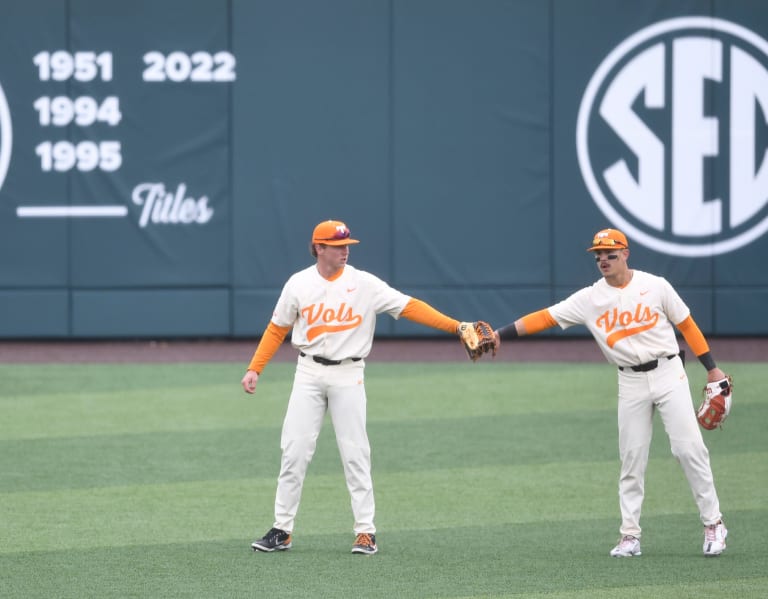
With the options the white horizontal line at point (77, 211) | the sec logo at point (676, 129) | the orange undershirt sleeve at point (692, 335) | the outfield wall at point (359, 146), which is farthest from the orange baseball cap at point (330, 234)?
the sec logo at point (676, 129)

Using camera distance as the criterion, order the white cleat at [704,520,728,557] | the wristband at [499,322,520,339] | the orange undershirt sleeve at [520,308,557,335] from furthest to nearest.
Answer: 1. the wristband at [499,322,520,339]
2. the orange undershirt sleeve at [520,308,557,335]
3. the white cleat at [704,520,728,557]

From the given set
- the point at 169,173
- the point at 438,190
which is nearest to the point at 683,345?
the point at 438,190

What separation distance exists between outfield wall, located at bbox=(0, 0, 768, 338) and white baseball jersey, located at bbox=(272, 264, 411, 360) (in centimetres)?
1017

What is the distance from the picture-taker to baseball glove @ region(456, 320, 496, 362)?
876 cm

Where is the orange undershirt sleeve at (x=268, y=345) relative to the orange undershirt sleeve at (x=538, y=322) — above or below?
below

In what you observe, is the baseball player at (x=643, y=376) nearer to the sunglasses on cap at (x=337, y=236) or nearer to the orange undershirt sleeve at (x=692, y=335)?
the orange undershirt sleeve at (x=692, y=335)

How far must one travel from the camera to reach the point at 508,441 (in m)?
12.5

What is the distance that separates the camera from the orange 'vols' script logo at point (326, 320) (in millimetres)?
8523

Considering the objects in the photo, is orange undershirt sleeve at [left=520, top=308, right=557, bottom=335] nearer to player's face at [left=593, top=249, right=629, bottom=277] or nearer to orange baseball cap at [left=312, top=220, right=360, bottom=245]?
player's face at [left=593, top=249, right=629, bottom=277]

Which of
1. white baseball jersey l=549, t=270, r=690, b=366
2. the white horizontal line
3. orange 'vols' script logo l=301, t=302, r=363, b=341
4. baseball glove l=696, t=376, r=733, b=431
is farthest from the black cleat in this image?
the white horizontal line

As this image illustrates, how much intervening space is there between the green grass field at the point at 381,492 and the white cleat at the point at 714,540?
0.31 ft

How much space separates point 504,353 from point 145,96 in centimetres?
592

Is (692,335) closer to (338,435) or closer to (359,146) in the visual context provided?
(338,435)

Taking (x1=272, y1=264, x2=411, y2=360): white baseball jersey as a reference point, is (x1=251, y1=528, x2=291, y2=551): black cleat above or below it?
below
